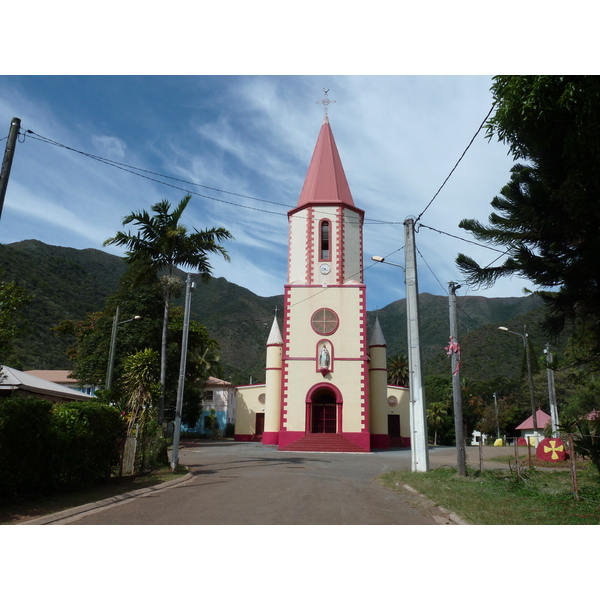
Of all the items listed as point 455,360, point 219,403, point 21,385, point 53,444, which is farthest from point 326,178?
point 219,403

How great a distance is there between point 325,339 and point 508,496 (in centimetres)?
1992

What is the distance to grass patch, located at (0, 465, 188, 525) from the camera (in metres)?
7.82

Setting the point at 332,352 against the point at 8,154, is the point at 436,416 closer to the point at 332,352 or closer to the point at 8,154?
the point at 332,352

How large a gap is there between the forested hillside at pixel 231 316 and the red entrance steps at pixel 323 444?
653 cm

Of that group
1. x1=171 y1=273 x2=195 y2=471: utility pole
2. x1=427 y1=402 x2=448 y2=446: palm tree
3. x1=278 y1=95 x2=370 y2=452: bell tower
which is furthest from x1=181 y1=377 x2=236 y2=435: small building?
x1=171 y1=273 x2=195 y2=471: utility pole

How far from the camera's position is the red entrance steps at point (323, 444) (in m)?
27.6

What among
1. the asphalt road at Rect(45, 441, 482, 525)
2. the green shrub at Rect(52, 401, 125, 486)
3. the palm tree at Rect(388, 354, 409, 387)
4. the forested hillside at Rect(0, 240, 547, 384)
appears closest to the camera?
the asphalt road at Rect(45, 441, 482, 525)

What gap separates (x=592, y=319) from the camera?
11453 millimetres

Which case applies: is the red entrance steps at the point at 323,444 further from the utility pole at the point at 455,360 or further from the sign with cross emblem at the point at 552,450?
the utility pole at the point at 455,360

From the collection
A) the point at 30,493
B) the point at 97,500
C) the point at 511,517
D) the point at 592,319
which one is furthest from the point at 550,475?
the point at 30,493

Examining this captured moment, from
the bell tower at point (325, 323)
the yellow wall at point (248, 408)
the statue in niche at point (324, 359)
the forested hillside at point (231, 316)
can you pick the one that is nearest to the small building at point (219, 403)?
the forested hillside at point (231, 316)

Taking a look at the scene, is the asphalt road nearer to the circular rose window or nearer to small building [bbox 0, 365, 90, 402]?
small building [bbox 0, 365, 90, 402]

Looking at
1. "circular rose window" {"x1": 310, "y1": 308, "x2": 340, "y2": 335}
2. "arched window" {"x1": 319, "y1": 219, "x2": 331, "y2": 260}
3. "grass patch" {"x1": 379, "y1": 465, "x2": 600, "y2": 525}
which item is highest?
"arched window" {"x1": 319, "y1": 219, "x2": 331, "y2": 260}

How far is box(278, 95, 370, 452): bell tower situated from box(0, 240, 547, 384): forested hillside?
181 inches
